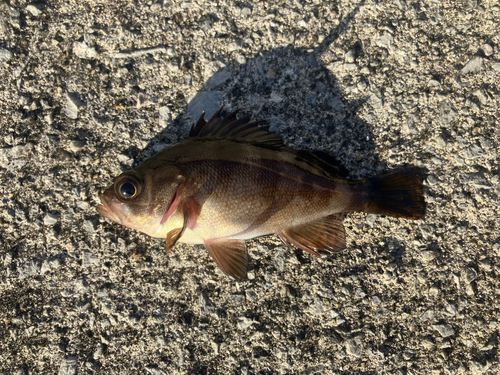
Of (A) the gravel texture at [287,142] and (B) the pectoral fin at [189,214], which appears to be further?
(A) the gravel texture at [287,142]

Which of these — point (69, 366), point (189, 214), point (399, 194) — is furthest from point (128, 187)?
point (399, 194)

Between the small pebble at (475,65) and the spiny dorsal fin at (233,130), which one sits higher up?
the small pebble at (475,65)

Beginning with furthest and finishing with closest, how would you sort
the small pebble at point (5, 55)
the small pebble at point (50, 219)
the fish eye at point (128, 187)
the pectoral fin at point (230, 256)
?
1. the small pebble at point (5, 55)
2. the small pebble at point (50, 219)
3. the pectoral fin at point (230, 256)
4. the fish eye at point (128, 187)

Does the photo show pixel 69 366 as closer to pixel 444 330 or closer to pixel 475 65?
pixel 444 330

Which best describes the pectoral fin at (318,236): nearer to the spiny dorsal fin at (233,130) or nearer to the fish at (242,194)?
the fish at (242,194)

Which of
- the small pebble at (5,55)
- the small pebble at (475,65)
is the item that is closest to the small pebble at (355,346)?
the small pebble at (475,65)

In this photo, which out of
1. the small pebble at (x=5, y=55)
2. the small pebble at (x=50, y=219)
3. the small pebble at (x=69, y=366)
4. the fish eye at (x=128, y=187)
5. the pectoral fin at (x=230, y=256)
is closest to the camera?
the fish eye at (x=128, y=187)
